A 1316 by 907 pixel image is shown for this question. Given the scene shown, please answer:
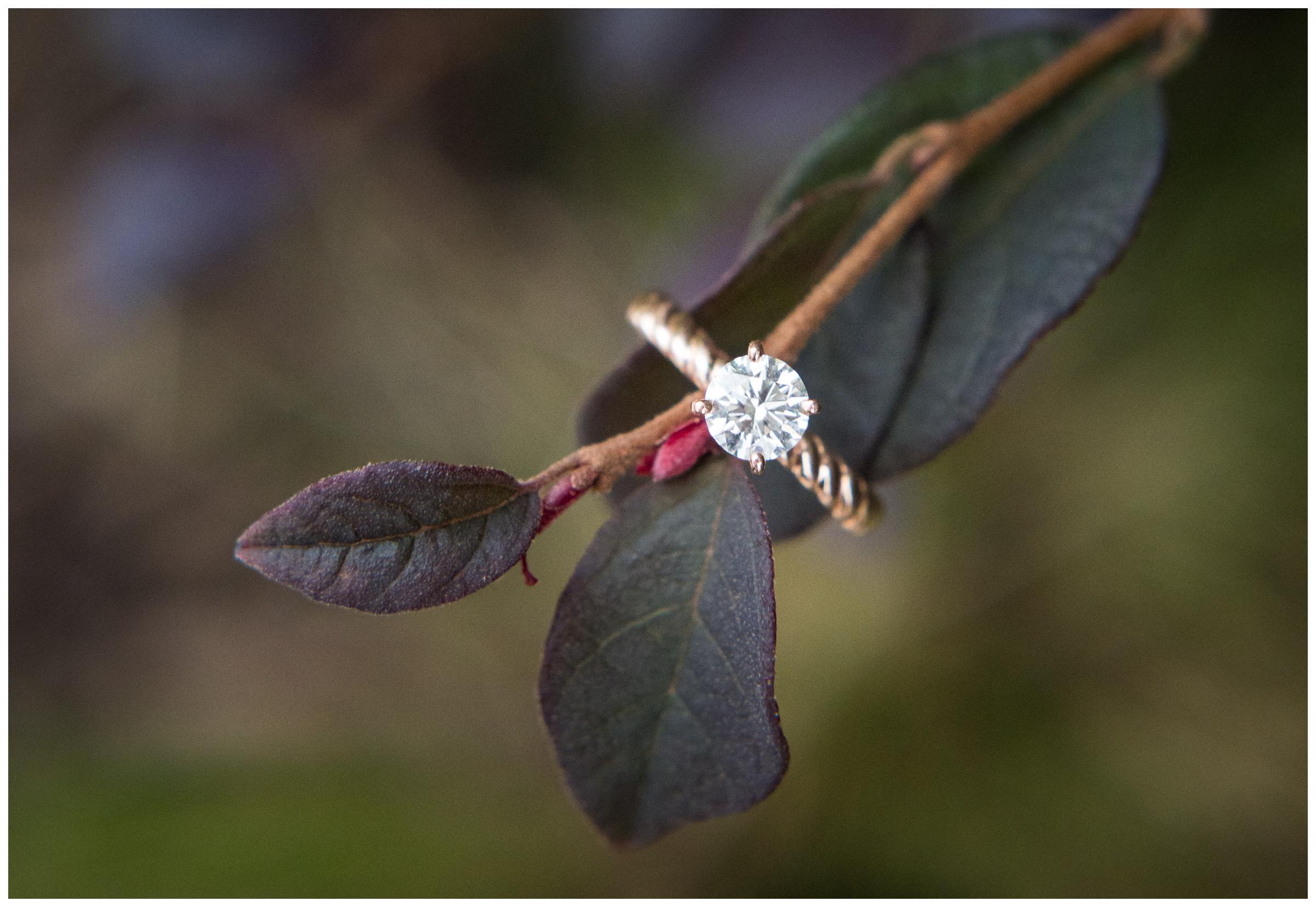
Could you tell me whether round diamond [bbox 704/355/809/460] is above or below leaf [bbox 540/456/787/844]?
above

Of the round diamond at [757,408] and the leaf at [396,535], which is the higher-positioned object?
the leaf at [396,535]

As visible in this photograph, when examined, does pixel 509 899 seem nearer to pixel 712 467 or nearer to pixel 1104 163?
pixel 712 467

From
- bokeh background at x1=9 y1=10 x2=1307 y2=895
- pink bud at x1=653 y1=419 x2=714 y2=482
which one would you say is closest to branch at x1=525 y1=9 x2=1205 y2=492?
pink bud at x1=653 y1=419 x2=714 y2=482

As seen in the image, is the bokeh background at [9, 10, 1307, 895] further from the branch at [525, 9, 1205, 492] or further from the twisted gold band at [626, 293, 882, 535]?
the twisted gold band at [626, 293, 882, 535]

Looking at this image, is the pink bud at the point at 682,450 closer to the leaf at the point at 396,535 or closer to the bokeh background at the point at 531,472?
the leaf at the point at 396,535

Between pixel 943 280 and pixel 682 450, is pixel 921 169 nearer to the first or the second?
pixel 943 280

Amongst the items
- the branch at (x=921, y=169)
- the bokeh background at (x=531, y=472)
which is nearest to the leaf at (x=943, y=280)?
the branch at (x=921, y=169)
